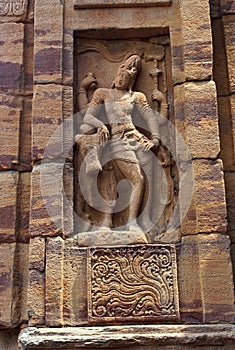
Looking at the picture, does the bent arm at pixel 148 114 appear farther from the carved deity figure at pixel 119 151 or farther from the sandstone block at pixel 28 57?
the sandstone block at pixel 28 57

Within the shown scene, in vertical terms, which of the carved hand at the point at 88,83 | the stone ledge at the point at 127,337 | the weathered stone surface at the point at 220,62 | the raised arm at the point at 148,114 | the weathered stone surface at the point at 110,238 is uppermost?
the weathered stone surface at the point at 220,62

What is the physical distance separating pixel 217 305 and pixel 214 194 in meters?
0.95

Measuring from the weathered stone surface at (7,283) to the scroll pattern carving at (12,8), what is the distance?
2.44m

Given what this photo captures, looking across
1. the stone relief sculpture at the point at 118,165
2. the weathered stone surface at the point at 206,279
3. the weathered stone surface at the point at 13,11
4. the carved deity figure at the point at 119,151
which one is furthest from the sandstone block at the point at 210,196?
the weathered stone surface at the point at 13,11

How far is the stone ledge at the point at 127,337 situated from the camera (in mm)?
4641

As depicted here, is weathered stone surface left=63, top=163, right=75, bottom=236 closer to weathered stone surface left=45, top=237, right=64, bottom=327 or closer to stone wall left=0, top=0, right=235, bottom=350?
stone wall left=0, top=0, right=235, bottom=350

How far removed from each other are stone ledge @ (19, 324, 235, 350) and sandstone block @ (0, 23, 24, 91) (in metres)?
2.47

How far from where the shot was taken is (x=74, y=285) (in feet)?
16.3

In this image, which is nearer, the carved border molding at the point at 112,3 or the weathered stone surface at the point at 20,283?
the weathered stone surface at the point at 20,283

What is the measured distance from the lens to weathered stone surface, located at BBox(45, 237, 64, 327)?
4812 mm

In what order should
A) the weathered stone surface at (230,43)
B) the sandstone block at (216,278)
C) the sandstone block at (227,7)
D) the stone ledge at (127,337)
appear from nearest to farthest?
the stone ledge at (127,337), the sandstone block at (216,278), the weathered stone surface at (230,43), the sandstone block at (227,7)

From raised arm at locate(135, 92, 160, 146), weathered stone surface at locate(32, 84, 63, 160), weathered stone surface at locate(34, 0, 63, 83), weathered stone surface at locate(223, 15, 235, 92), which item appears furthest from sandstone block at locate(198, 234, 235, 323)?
weathered stone surface at locate(34, 0, 63, 83)

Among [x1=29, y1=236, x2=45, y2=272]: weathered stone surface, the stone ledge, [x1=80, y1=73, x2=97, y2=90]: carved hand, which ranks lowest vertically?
the stone ledge

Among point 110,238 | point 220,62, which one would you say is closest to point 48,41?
point 220,62
